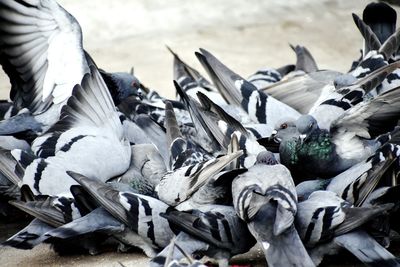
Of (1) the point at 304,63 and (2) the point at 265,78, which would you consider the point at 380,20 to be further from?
(2) the point at 265,78

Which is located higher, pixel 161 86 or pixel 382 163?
pixel 382 163

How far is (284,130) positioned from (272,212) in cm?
125

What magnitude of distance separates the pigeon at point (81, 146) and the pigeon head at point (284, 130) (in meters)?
0.97

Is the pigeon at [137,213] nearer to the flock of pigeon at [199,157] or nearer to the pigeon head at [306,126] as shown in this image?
the flock of pigeon at [199,157]

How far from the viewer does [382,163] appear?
5453mm

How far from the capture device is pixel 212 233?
534 centimetres

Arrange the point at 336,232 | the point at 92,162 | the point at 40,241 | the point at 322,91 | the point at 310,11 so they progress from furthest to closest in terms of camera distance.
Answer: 1. the point at 310,11
2. the point at 322,91
3. the point at 92,162
4. the point at 40,241
5. the point at 336,232

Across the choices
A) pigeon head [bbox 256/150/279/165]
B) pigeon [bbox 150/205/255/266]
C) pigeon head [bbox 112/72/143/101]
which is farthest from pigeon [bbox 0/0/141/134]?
pigeon [bbox 150/205/255/266]

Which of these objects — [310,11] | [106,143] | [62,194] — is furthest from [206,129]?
[310,11]

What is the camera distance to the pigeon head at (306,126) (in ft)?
20.1

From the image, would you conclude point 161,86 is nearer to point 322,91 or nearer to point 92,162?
point 322,91

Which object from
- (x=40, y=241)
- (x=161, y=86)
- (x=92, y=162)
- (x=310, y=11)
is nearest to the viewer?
(x=40, y=241)

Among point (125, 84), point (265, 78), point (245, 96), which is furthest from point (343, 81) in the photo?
point (125, 84)

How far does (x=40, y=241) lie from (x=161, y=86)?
438 centimetres
